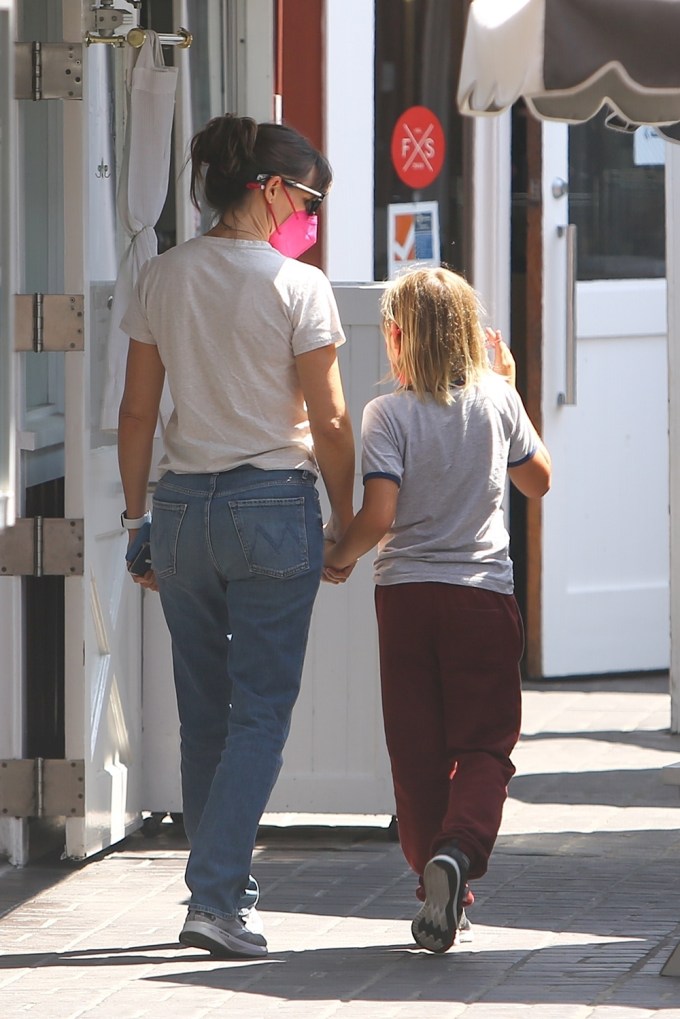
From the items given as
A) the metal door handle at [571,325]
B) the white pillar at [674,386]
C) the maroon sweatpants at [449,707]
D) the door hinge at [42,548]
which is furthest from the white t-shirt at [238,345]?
the metal door handle at [571,325]

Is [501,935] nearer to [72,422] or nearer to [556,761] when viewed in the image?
[72,422]

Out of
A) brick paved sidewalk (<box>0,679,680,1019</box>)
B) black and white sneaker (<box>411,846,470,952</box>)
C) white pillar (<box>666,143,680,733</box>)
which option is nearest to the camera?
brick paved sidewalk (<box>0,679,680,1019</box>)

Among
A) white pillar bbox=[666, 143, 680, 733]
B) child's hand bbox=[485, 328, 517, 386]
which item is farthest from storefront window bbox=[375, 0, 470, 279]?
child's hand bbox=[485, 328, 517, 386]

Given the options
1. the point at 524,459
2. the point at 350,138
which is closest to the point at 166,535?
the point at 524,459

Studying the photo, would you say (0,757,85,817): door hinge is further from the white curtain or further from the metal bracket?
the metal bracket

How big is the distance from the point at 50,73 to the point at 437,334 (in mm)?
1281

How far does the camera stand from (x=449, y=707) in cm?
392

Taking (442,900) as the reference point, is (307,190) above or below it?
above

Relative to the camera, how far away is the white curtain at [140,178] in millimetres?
4676

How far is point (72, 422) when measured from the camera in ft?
15.0

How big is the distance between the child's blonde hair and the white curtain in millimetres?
966

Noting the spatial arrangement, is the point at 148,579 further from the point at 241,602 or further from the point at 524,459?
the point at 524,459

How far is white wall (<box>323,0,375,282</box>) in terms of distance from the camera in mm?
6941

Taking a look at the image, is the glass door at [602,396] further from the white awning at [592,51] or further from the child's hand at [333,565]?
the white awning at [592,51]
